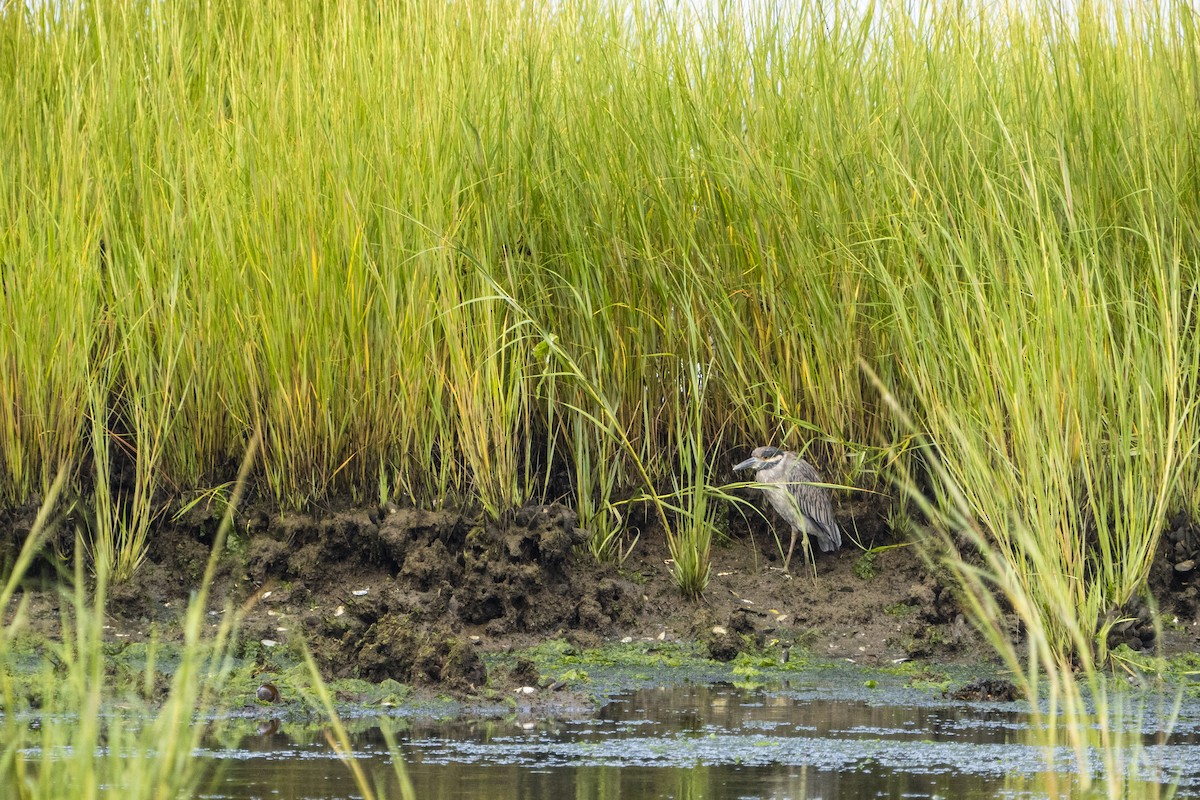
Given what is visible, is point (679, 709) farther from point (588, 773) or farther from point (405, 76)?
point (405, 76)

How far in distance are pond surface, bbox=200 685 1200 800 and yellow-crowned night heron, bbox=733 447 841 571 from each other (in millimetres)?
1049

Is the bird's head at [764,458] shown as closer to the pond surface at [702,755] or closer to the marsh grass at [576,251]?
the marsh grass at [576,251]

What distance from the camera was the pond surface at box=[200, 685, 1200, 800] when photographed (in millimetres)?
3111

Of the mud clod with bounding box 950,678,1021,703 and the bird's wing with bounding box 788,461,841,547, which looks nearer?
the mud clod with bounding box 950,678,1021,703

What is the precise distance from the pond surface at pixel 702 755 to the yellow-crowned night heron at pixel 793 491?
1049mm

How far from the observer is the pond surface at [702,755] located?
10.2 feet

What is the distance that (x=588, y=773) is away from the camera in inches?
128

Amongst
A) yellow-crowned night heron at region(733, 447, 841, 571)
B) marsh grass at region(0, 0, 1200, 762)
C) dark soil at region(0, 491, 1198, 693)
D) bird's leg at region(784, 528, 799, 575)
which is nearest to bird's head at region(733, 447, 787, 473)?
yellow-crowned night heron at region(733, 447, 841, 571)

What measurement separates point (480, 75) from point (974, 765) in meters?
3.24

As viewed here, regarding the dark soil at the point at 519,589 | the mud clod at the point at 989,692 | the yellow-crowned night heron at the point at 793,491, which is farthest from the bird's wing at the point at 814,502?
the mud clod at the point at 989,692

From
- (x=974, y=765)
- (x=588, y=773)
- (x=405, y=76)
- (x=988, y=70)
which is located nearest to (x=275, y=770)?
(x=588, y=773)

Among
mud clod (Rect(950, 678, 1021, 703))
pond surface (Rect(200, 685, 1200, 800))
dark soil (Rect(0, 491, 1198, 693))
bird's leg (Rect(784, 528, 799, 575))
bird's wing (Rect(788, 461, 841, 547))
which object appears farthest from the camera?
bird's leg (Rect(784, 528, 799, 575))

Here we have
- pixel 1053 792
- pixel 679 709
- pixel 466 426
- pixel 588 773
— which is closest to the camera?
pixel 1053 792

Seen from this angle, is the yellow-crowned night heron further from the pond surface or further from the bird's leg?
the pond surface
